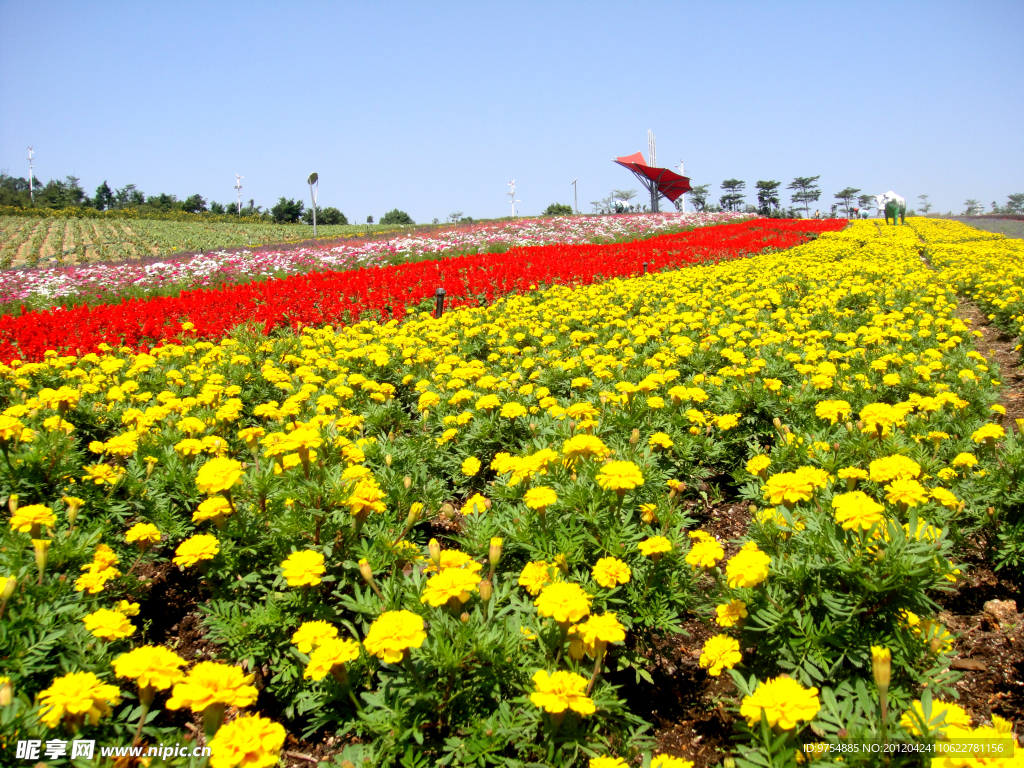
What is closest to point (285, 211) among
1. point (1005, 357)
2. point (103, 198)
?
point (103, 198)

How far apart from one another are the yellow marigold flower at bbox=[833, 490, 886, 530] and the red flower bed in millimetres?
6840

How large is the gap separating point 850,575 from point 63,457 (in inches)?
149

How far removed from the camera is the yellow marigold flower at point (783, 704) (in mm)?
1273

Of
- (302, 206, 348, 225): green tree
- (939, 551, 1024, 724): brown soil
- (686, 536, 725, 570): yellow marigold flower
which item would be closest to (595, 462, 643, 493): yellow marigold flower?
(686, 536, 725, 570): yellow marigold flower

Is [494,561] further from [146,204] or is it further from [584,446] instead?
[146,204]

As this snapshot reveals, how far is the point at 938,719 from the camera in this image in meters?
1.26

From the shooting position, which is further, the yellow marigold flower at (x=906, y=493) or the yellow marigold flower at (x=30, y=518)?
the yellow marigold flower at (x=30, y=518)

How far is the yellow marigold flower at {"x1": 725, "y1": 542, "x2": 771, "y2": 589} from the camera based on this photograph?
166 centimetres

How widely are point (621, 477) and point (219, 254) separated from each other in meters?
17.4

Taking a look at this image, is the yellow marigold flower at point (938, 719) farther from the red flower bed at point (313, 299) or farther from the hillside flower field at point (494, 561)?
the red flower bed at point (313, 299)

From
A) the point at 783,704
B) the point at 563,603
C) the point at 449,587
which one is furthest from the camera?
the point at 449,587

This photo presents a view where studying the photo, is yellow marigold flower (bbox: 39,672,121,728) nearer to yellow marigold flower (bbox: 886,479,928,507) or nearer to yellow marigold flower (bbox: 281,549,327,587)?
yellow marigold flower (bbox: 281,549,327,587)

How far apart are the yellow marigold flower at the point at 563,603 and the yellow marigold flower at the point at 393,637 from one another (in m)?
0.36

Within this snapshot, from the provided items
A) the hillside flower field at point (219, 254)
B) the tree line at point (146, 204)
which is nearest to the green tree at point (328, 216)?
the tree line at point (146, 204)
